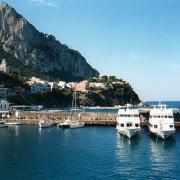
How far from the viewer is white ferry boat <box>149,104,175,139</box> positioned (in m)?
98.0

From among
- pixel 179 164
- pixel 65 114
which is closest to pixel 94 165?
pixel 179 164

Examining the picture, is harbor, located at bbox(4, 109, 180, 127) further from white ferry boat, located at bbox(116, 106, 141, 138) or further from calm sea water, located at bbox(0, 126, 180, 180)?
white ferry boat, located at bbox(116, 106, 141, 138)

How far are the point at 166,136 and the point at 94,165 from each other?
3131 cm

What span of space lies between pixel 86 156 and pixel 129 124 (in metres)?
26.1

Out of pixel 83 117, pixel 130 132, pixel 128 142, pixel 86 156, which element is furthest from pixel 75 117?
pixel 86 156

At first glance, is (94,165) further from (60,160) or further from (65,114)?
(65,114)

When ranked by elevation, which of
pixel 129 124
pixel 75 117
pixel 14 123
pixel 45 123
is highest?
pixel 75 117

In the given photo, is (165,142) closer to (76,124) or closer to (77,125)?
(77,125)

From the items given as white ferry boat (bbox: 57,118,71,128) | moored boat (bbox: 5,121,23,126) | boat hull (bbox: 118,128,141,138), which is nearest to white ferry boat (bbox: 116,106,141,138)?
boat hull (bbox: 118,128,141,138)

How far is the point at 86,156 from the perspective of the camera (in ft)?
261

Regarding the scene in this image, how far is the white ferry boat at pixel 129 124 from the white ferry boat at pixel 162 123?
3.89 metres

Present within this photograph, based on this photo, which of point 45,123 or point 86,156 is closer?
point 86,156

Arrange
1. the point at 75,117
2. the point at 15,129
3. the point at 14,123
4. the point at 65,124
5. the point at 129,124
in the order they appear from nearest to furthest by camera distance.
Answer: the point at 129,124 → the point at 15,129 → the point at 65,124 → the point at 14,123 → the point at 75,117

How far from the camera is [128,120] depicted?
103688 millimetres
